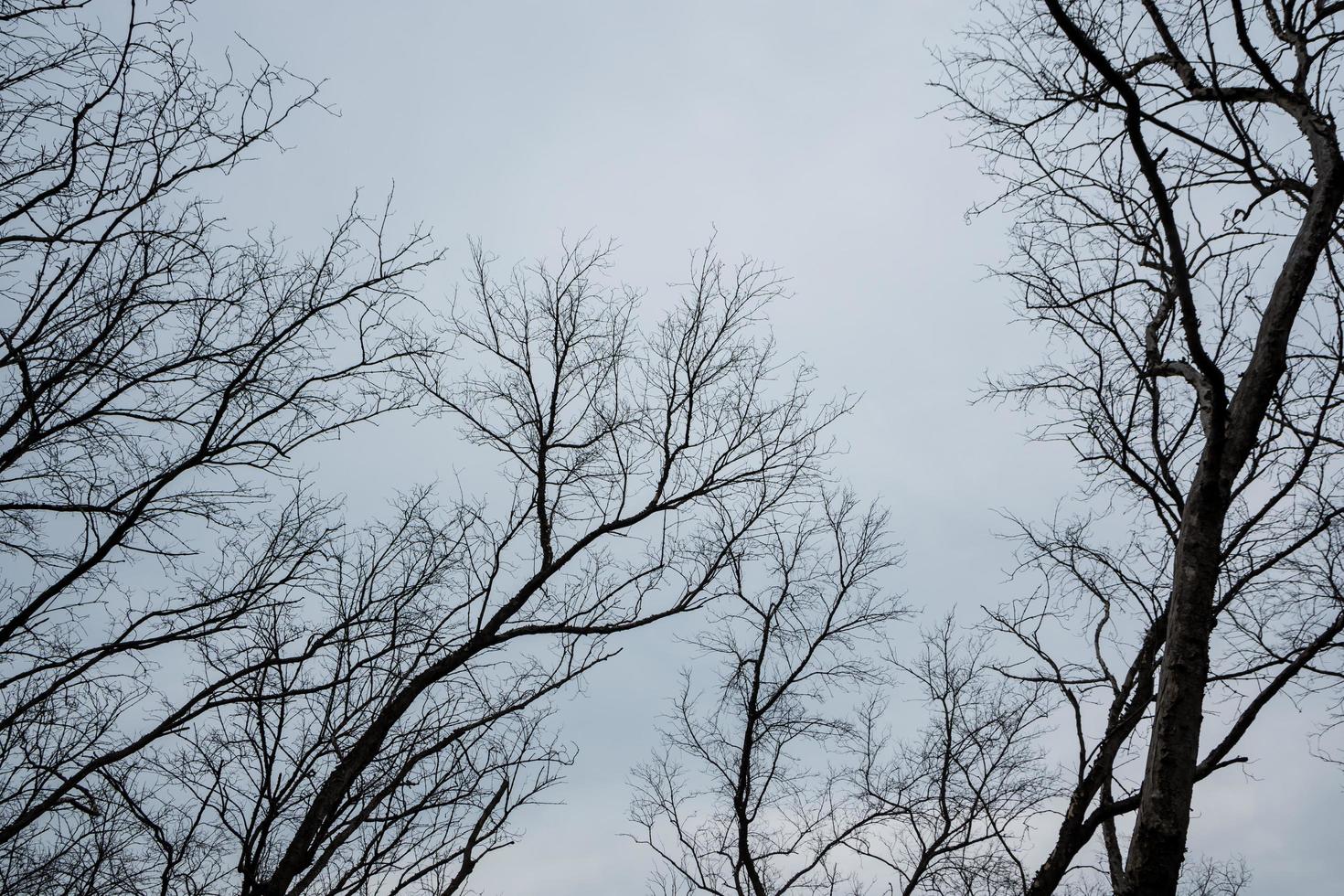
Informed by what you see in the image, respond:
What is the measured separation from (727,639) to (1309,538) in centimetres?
849

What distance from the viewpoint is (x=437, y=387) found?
9.29 meters

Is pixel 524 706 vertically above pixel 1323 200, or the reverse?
pixel 1323 200

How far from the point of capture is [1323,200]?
16.6ft

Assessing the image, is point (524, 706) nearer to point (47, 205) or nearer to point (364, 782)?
point (364, 782)

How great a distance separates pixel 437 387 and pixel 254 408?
3162 mm

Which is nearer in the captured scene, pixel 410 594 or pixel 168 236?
pixel 168 236

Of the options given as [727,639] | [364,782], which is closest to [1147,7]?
[364,782]

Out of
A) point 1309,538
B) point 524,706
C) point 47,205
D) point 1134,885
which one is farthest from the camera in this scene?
point 524,706

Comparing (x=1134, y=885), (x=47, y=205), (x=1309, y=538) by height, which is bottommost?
(x=1134, y=885)

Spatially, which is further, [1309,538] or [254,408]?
[1309,538]

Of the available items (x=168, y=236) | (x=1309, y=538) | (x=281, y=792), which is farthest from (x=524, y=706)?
(x=1309, y=538)

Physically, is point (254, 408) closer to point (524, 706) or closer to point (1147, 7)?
Answer: point (524, 706)

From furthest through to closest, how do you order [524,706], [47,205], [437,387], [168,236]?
[437,387], [524,706], [168,236], [47,205]

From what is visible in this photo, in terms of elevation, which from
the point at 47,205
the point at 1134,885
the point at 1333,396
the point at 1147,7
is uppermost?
the point at 1147,7
